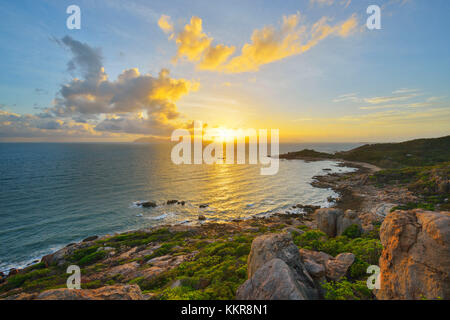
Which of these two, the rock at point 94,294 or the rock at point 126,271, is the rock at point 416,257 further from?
the rock at point 126,271

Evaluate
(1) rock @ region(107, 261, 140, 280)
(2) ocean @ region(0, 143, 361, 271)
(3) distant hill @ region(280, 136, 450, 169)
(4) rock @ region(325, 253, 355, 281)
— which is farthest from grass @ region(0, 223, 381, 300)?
(3) distant hill @ region(280, 136, 450, 169)

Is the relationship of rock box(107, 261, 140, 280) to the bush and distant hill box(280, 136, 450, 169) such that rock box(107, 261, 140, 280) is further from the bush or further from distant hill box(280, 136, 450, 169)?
distant hill box(280, 136, 450, 169)

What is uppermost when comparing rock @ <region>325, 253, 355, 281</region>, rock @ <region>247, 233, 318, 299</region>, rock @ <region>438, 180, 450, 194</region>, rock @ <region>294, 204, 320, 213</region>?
rock @ <region>247, 233, 318, 299</region>

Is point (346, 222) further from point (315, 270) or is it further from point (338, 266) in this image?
point (315, 270)
